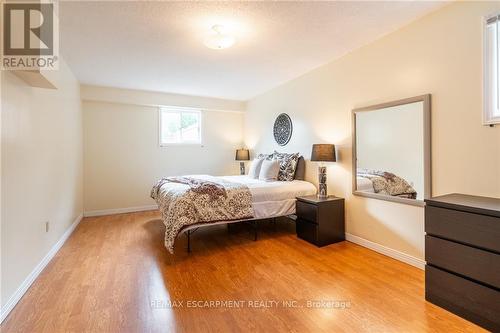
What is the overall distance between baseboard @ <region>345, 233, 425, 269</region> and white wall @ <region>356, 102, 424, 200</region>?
2.10ft

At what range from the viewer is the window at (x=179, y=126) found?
17.0ft

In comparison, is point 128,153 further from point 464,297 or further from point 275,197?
point 464,297

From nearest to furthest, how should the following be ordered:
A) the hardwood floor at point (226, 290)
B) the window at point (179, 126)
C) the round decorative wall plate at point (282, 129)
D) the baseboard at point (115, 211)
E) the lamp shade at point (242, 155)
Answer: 1. the hardwood floor at point (226, 290)
2. the round decorative wall plate at point (282, 129)
3. the baseboard at point (115, 211)
4. the window at point (179, 126)
5. the lamp shade at point (242, 155)

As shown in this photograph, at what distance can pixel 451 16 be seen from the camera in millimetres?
2131

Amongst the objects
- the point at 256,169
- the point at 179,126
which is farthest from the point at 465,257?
the point at 179,126

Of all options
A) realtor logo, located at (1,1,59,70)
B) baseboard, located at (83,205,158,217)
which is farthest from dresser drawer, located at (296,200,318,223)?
baseboard, located at (83,205,158,217)

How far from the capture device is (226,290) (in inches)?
81.2

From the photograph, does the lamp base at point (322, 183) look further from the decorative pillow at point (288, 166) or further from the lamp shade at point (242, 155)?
the lamp shade at point (242, 155)

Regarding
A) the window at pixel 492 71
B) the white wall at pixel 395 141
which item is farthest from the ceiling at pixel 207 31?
the white wall at pixel 395 141

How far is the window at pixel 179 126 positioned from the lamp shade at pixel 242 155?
929 mm

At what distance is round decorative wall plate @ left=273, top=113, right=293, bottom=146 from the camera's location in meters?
4.29

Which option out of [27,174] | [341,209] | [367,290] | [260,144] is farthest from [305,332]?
[260,144]

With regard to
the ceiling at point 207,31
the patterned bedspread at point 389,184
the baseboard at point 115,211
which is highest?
the ceiling at point 207,31

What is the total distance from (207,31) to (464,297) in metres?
3.08
